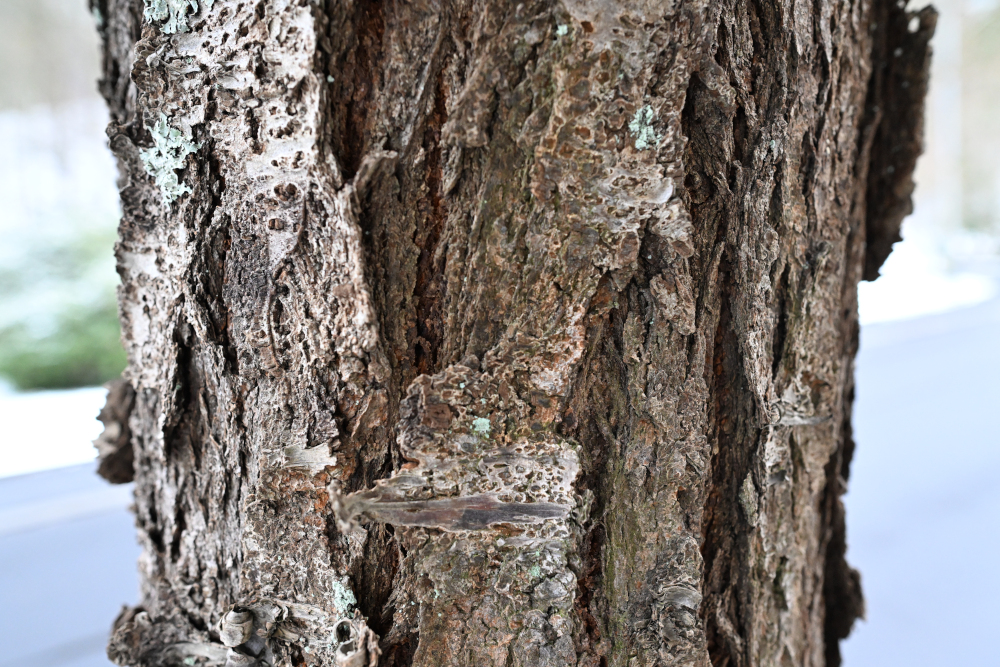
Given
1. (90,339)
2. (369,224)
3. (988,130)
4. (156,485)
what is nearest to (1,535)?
(156,485)

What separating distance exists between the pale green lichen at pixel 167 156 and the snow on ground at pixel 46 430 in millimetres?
573

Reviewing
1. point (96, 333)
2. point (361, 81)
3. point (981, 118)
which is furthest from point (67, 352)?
point (981, 118)

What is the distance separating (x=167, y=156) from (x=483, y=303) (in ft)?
0.65

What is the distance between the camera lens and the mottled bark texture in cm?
32

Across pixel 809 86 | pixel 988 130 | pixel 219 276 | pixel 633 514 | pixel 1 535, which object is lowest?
pixel 1 535

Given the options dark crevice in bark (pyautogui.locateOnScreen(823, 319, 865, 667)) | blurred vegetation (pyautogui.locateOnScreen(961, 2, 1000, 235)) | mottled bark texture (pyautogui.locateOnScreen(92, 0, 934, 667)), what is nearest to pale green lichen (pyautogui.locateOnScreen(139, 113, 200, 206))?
mottled bark texture (pyautogui.locateOnScreen(92, 0, 934, 667))

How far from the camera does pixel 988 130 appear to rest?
225 centimetres

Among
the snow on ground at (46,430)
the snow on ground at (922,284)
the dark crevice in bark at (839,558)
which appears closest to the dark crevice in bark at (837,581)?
the dark crevice in bark at (839,558)

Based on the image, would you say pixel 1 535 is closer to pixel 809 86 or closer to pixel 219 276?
pixel 219 276

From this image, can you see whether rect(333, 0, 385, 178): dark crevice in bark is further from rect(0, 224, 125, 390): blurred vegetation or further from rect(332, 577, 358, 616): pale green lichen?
rect(0, 224, 125, 390): blurred vegetation

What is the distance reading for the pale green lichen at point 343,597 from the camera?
37 cm

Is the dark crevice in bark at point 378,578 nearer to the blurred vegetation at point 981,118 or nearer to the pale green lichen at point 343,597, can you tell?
the pale green lichen at point 343,597

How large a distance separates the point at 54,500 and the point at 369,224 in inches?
32.0

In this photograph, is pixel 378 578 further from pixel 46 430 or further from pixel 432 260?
pixel 46 430
